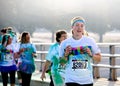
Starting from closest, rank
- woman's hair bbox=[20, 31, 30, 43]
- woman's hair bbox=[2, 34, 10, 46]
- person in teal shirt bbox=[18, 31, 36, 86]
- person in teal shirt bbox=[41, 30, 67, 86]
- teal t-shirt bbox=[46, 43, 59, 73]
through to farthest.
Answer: person in teal shirt bbox=[41, 30, 67, 86]
teal t-shirt bbox=[46, 43, 59, 73]
woman's hair bbox=[20, 31, 30, 43]
person in teal shirt bbox=[18, 31, 36, 86]
woman's hair bbox=[2, 34, 10, 46]

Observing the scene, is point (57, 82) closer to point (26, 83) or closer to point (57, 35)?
point (57, 35)

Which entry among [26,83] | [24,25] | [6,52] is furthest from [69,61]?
→ [24,25]

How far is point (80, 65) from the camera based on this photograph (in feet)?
17.8

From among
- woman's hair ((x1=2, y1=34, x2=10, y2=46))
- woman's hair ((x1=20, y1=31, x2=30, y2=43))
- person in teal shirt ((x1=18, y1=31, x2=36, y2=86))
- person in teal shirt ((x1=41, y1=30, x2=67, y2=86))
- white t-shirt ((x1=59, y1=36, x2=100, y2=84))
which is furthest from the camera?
woman's hair ((x1=2, y1=34, x2=10, y2=46))

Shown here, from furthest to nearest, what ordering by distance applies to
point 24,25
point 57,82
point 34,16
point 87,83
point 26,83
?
point 34,16 < point 24,25 < point 26,83 < point 57,82 < point 87,83

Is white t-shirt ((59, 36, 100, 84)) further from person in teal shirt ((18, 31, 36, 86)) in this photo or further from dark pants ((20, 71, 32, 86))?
dark pants ((20, 71, 32, 86))

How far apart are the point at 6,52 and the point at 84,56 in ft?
15.6

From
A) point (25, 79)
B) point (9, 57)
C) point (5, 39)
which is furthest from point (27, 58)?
point (5, 39)

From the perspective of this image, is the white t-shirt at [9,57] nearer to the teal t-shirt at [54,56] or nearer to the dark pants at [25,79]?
the dark pants at [25,79]

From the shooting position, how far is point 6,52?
32.7 ft

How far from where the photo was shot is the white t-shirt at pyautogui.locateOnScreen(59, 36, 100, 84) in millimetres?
5434

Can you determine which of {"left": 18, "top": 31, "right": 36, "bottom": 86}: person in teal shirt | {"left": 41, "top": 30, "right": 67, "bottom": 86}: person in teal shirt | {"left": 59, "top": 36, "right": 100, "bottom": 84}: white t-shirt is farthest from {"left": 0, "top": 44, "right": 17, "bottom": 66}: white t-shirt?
{"left": 59, "top": 36, "right": 100, "bottom": 84}: white t-shirt

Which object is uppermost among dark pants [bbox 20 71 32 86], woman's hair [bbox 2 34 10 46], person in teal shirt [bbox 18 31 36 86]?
woman's hair [bbox 2 34 10 46]

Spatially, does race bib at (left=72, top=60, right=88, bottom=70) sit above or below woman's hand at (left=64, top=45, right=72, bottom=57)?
below
